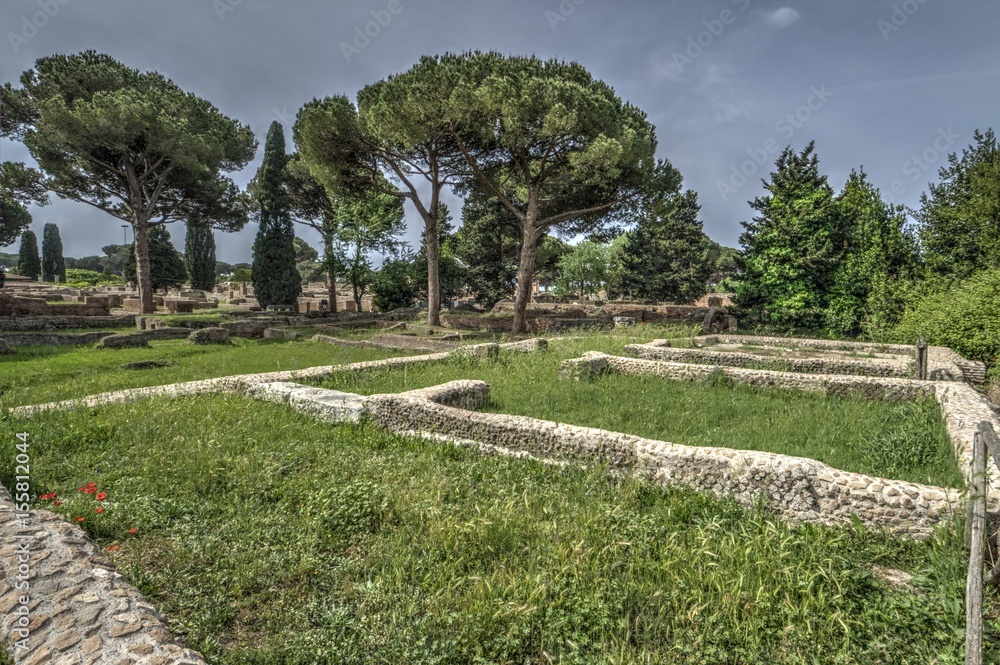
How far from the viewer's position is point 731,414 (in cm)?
680

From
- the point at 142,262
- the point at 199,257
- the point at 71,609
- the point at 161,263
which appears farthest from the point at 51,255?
the point at 71,609

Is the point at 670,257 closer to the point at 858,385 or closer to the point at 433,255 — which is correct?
the point at 433,255

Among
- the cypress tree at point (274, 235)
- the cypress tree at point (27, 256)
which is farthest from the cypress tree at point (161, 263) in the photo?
the cypress tree at point (27, 256)

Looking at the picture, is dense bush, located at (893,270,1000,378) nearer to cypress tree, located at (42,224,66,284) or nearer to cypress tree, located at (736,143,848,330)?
cypress tree, located at (736,143,848,330)

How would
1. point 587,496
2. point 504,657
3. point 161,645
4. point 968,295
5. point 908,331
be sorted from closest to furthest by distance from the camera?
point 161,645 < point 504,657 < point 587,496 < point 968,295 < point 908,331

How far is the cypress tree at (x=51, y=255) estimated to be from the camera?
1983 inches

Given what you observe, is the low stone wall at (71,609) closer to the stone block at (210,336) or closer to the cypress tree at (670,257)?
the stone block at (210,336)

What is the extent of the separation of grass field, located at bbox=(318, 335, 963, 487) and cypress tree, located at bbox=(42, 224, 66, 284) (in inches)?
2394

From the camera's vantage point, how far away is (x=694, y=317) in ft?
80.5

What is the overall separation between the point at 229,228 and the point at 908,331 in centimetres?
3324

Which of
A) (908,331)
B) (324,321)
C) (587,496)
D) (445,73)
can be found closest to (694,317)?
→ (908,331)

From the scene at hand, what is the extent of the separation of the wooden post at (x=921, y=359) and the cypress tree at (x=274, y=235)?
102 ft

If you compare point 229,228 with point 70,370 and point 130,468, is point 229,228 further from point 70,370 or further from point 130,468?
point 130,468

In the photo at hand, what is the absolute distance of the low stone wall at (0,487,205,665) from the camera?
2.24m
